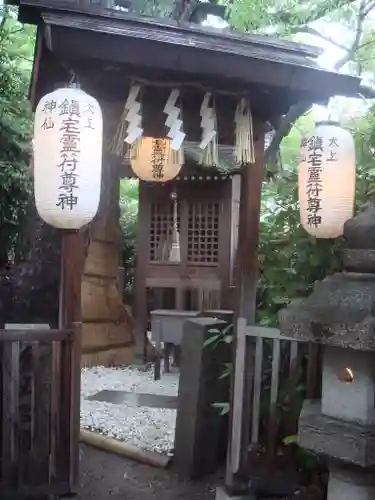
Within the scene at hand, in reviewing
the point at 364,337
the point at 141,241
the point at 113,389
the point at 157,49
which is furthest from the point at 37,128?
the point at 141,241

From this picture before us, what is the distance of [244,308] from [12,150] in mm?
5639

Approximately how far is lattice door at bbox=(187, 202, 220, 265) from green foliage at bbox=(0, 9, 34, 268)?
12.4ft

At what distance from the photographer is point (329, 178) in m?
4.93

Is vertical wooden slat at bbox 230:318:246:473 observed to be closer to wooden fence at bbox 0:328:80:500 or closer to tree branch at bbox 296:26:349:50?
wooden fence at bbox 0:328:80:500

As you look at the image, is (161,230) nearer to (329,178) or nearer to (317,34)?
(317,34)

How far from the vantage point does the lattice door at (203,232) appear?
12.4 m

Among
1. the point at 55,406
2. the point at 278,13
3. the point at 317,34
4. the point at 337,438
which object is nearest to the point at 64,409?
the point at 55,406

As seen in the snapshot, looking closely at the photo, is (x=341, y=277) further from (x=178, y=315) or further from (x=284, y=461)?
(x=178, y=315)

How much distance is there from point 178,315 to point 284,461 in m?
6.31

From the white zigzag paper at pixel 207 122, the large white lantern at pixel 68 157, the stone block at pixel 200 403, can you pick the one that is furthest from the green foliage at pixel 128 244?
the large white lantern at pixel 68 157

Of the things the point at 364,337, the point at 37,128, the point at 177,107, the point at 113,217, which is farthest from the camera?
the point at 113,217

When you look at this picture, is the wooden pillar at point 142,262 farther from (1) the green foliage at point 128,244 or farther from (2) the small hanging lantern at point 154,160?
(2) the small hanging lantern at point 154,160

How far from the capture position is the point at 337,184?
16.1 feet

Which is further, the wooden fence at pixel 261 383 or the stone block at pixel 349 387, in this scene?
the wooden fence at pixel 261 383
